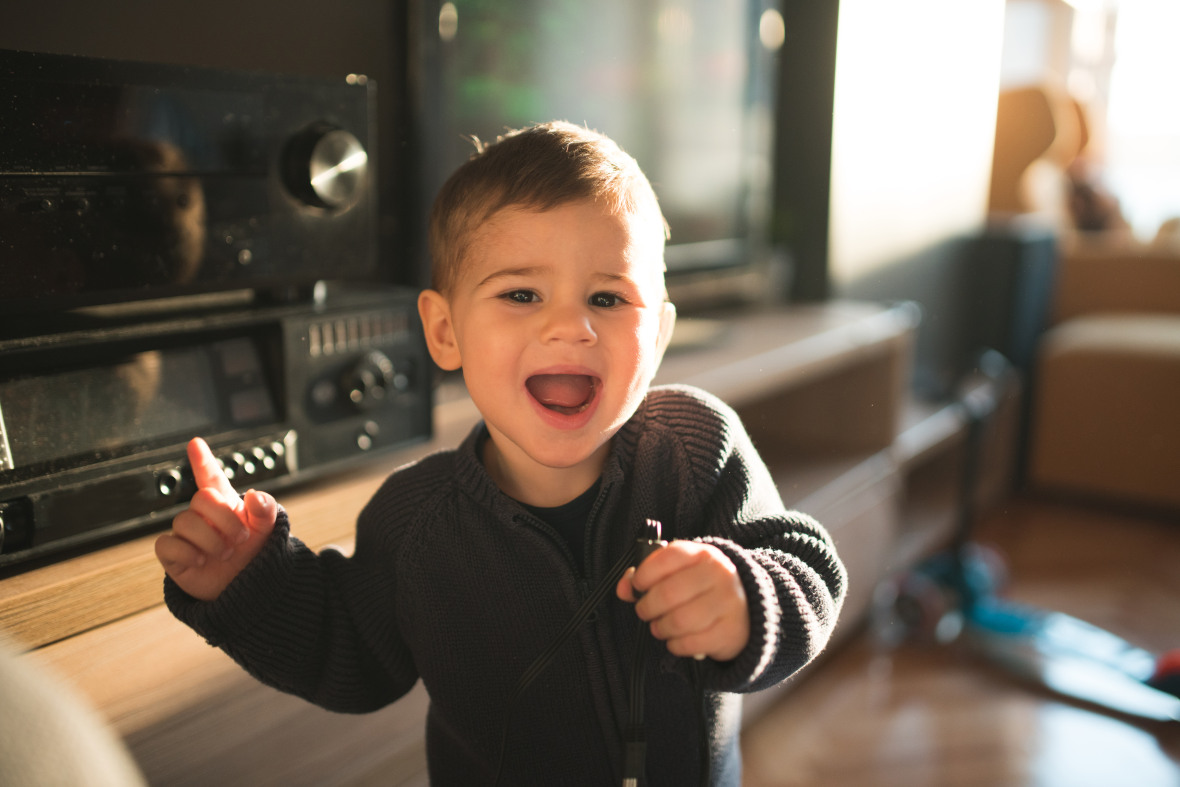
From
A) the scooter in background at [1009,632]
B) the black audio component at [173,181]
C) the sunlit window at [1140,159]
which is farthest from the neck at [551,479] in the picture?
the sunlit window at [1140,159]

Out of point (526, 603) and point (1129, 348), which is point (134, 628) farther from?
point (1129, 348)

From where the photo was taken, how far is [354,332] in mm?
653

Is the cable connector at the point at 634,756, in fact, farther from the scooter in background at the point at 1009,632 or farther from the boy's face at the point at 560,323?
the scooter in background at the point at 1009,632

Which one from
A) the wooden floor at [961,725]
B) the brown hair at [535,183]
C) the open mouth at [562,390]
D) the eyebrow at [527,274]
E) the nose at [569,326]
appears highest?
the brown hair at [535,183]

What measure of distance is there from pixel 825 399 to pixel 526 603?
0.83 m

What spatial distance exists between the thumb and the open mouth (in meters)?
0.16

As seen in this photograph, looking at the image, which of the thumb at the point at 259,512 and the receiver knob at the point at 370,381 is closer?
the thumb at the point at 259,512

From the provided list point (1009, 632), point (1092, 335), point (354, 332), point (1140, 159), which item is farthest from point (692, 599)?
point (1140, 159)

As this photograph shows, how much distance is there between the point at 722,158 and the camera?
146 centimetres

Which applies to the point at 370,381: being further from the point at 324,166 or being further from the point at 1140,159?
the point at 1140,159

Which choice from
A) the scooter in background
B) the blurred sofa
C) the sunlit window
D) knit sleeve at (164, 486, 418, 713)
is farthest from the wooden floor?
the sunlit window

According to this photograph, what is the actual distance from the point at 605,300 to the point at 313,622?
25 centimetres

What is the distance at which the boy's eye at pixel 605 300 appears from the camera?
0.48 metres

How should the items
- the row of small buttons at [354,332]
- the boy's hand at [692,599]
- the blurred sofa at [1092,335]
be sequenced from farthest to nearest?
1. the blurred sofa at [1092,335]
2. the row of small buttons at [354,332]
3. the boy's hand at [692,599]
